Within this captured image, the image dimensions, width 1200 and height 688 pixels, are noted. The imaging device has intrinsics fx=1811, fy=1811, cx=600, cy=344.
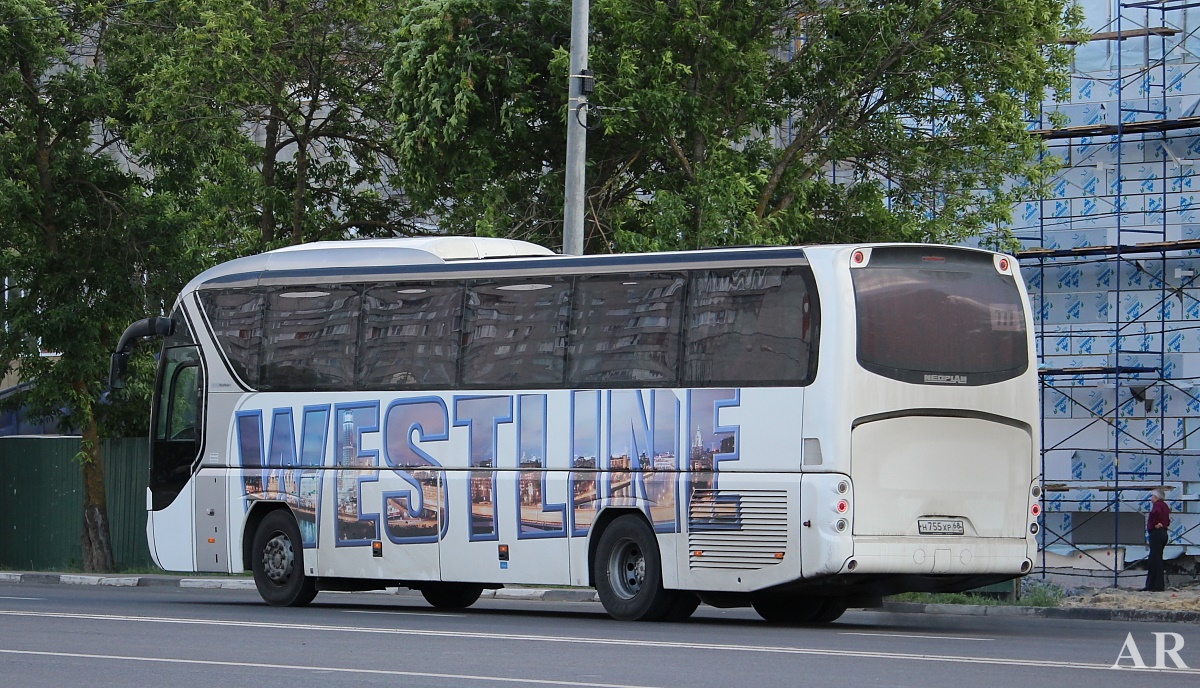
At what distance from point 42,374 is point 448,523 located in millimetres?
13038

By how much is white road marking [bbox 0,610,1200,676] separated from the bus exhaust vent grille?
1974mm

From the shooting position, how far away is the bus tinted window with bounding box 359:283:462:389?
1703 cm

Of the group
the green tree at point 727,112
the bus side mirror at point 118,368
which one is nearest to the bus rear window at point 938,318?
the green tree at point 727,112

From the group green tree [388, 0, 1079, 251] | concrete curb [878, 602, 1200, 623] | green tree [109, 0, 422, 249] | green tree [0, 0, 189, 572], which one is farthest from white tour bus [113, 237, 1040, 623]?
green tree [0, 0, 189, 572]

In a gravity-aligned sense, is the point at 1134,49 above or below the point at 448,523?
above

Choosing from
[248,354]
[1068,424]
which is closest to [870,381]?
[248,354]

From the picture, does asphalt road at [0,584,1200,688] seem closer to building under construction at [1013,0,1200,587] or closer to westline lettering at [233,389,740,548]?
westline lettering at [233,389,740,548]

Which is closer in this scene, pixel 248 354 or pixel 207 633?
pixel 207 633

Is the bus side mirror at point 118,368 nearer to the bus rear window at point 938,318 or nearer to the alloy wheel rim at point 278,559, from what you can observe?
the alloy wheel rim at point 278,559

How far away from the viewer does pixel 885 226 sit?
2473 centimetres

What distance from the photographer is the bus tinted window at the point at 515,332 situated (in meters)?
16.3

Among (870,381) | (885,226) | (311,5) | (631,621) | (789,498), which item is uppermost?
(311,5)

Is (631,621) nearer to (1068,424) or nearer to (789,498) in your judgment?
(789,498)

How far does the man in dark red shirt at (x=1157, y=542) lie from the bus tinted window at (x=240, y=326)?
43.0ft
